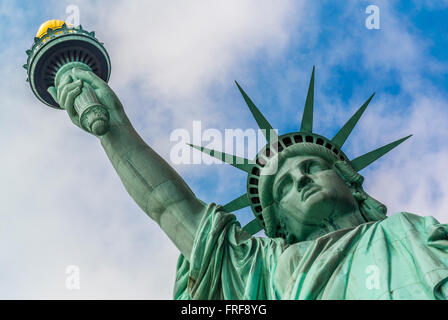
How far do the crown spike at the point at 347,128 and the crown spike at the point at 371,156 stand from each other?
406mm

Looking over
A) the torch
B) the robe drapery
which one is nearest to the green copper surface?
the robe drapery

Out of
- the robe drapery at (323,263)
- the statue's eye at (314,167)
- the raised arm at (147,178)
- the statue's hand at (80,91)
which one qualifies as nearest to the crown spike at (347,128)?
the statue's eye at (314,167)

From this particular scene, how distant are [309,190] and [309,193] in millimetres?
62

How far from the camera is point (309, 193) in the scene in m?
10.6

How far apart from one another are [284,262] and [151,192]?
236cm

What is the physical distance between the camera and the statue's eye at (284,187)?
436 inches

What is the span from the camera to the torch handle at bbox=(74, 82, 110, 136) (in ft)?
35.9

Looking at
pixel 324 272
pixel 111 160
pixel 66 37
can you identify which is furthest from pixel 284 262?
pixel 66 37

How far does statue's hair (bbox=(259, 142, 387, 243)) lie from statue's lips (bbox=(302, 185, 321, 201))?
2.18ft

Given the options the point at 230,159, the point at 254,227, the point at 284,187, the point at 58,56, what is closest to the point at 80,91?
the point at 58,56
